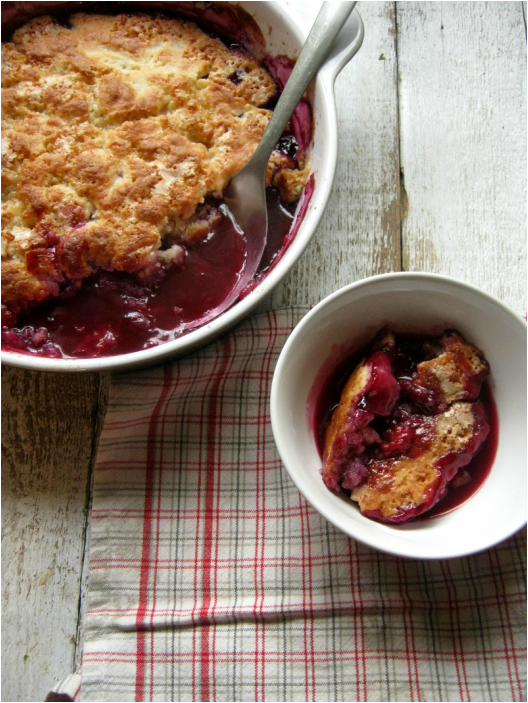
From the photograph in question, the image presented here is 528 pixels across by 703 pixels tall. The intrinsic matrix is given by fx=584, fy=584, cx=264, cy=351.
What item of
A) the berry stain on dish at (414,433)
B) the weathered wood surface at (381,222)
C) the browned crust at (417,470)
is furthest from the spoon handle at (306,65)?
the browned crust at (417,470)

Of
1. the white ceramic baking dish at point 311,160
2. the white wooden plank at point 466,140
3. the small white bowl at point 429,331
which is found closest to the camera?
the small white bowl at point 429,331

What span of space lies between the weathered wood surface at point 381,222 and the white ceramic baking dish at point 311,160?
0.31ft

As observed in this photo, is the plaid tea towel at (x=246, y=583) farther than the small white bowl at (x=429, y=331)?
Yes

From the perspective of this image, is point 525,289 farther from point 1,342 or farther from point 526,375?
point 1,342

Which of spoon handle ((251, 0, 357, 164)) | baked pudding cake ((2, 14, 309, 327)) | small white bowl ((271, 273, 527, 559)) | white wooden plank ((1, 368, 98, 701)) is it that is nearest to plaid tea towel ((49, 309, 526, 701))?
white wooden plank ((1, 368, 98, 701))

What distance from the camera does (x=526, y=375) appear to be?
1.21m

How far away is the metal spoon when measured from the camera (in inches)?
53.5

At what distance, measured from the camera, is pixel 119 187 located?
54.3 inches

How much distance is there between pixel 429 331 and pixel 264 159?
568 mm

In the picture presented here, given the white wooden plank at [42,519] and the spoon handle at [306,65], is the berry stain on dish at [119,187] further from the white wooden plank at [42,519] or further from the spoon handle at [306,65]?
the white wooden plank at [42,519]

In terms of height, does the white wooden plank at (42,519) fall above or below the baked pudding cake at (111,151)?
below

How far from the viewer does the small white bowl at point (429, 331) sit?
118 centimetres

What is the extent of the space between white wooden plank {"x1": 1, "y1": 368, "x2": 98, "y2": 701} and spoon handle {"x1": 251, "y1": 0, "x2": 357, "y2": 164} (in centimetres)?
78

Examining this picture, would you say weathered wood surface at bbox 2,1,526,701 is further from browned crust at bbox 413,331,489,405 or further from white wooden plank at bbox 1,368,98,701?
browned crust at bbox 413,331,489,405
